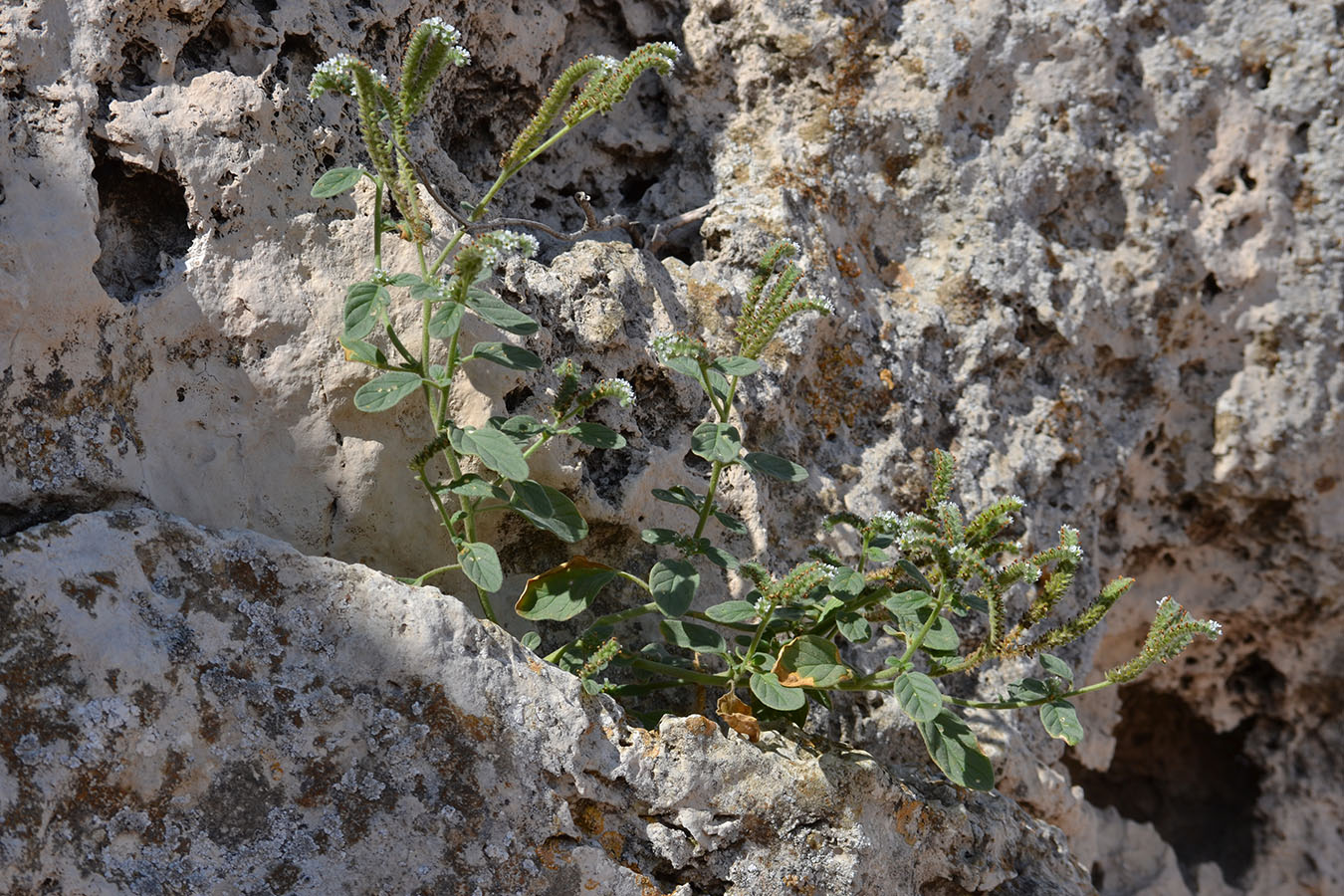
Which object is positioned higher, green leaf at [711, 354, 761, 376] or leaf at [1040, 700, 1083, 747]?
green leaf at [711, 354, 761, 376]

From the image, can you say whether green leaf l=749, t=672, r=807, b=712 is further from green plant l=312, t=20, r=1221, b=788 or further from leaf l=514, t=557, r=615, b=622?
leaf l=514, t=557, r=615, b=622

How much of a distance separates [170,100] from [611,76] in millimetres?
780

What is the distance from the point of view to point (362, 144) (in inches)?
84.4

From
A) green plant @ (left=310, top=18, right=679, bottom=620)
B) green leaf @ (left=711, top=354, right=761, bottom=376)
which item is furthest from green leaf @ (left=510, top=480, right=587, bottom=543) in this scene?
green leaf @ (left=711, top=354, right=761, bottom=376)

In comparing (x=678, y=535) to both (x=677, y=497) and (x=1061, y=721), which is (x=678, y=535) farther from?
(x=1061, y=721)

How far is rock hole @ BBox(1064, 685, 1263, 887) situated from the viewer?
3473 mm

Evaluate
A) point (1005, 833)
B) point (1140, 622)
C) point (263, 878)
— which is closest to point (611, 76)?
point (263, 878)

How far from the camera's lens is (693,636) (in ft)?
6.41

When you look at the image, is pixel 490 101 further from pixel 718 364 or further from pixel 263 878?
pixel 263 878

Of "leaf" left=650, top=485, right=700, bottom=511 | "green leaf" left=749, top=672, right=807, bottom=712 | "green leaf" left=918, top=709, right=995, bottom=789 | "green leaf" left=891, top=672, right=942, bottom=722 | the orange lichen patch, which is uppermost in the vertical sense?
"leaf" left=650, top=485, right=700, bottom=511

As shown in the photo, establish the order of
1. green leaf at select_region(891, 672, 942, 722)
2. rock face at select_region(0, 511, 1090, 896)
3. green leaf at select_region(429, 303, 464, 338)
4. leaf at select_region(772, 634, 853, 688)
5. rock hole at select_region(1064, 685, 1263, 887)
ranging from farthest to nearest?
1. rock hole at select_region(1064, 685, 1263, 887)
2. leaf at select_region(772, 634, 853, 688)
3. green leaf at select_region(891, 672, 942, 722)
4. green leaf at select_region(429, 303, 464, 338)
5. rock face at select_region(0, 511, 1090, 896)

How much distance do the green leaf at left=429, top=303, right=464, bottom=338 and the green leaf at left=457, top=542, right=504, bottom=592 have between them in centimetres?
36

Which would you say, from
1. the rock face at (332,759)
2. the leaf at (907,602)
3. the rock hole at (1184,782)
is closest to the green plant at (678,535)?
the leaf at (907,602)

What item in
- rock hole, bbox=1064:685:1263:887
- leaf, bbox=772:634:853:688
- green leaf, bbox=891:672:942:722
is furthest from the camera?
rock hole, bbox=1064:685:1263:887
